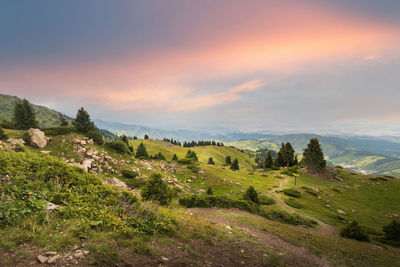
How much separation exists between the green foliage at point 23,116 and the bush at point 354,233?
70517 mm

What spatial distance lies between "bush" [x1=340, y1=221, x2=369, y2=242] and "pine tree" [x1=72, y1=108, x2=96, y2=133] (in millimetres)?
48373

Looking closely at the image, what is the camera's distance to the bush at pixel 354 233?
18.0 metres

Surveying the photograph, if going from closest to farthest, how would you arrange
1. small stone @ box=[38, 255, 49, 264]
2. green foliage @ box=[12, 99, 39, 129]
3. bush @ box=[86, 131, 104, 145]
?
small stone @ box=[38, 255, 49, 264]
bush @ box=[86, 131, 104, 145]
green foliage @ box=[12, 99, 39, 129]

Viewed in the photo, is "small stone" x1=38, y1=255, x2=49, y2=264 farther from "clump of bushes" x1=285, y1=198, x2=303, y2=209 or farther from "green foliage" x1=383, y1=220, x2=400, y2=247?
"clump of bushes" x1=285, y1=198, x2=303, y2=209

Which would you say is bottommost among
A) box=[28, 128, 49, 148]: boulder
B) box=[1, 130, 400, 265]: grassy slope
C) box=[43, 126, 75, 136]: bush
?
box=[1, 130, 400, 265]: grassy slope

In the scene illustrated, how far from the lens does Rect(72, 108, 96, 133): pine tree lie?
113ft

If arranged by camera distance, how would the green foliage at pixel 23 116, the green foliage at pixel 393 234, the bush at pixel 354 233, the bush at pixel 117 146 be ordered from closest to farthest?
the bush at pixel 354 233, the green foliage at pixel 393 234, the bush at pixel 117 146, the green foliage at pixel 23 116

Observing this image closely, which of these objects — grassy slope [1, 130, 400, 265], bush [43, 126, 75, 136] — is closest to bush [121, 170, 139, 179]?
grassy slope [1, 130, 400, 265]

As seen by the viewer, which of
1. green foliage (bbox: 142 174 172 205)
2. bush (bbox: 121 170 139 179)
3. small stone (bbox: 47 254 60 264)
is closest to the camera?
small stone (bbox: 47 254 60 264)

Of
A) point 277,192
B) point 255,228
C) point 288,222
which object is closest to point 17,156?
point 255,228

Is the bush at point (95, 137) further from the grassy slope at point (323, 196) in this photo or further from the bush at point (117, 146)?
the grassy slope at point (323, 196)

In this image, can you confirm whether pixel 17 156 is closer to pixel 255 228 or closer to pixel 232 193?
pixel 255 228

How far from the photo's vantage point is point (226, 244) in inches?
371

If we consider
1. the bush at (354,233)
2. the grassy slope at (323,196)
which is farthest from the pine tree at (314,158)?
the bush at (354,233)
